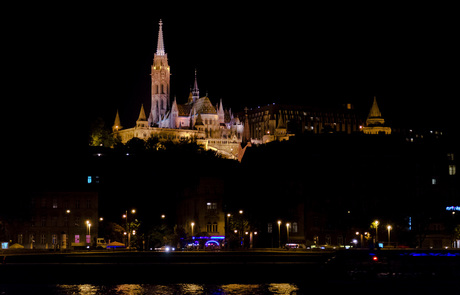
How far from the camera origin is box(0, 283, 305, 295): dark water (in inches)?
2393

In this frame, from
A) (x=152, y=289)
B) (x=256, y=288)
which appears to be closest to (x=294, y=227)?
(x=256, y=288)

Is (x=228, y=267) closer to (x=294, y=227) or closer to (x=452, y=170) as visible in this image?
(x=294, y=227)

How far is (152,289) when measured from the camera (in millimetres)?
63031

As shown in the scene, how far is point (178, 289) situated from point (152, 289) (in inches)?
76.5

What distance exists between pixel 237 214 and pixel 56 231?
A: 24.7 meters

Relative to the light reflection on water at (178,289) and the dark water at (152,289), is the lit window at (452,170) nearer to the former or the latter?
the dark water at (152,289)

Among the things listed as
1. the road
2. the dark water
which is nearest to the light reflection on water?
the dark water

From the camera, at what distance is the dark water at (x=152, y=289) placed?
6078 cm

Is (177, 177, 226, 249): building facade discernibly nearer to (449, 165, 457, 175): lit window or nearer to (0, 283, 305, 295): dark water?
(449, 165, 457, 175): lit window

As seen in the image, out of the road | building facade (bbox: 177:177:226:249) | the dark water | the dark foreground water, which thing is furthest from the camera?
building facade (bbox: 177:177:226:249)

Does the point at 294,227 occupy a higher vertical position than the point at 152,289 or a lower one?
higher

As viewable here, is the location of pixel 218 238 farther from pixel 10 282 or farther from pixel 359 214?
pixel 10 282

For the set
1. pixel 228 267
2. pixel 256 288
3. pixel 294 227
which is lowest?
pixel 256 288

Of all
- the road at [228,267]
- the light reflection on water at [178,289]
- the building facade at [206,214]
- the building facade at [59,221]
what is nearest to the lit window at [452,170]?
the building facade at [206,214]
